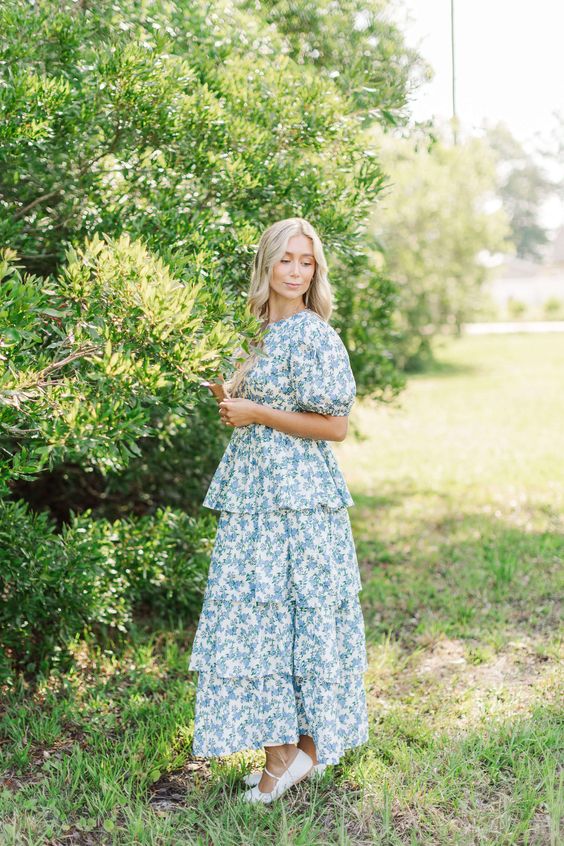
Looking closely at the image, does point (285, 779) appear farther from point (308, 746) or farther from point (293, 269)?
point (293, 269)

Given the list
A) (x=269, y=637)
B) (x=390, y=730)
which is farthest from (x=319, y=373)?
(x=390, y=730)

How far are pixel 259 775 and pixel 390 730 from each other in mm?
684

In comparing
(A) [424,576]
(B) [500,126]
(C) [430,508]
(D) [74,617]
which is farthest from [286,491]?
(B) [500,126]

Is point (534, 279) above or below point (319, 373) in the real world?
below

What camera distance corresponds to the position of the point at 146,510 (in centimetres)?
544

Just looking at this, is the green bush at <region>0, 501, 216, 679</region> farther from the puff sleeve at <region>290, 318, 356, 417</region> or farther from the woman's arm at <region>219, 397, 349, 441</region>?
the puff sleeve at <region>290, 318, 356, 417</region>

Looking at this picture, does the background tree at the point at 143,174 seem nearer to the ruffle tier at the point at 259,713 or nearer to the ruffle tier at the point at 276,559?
the ruffle tier at the point at 276,559

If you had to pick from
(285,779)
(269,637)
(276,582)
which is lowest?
(285,779)

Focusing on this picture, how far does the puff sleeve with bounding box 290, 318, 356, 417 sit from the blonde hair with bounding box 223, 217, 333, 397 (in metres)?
0.15

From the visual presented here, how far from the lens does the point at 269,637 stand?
3.04 metres

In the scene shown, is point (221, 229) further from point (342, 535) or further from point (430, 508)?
point (430, 508)

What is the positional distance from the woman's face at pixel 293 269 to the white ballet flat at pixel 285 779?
163 cm

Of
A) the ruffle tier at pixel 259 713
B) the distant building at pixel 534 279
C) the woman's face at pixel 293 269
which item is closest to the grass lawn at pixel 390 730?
the ruffle tier at pixel 259 713

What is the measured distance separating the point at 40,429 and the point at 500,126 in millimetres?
65311
